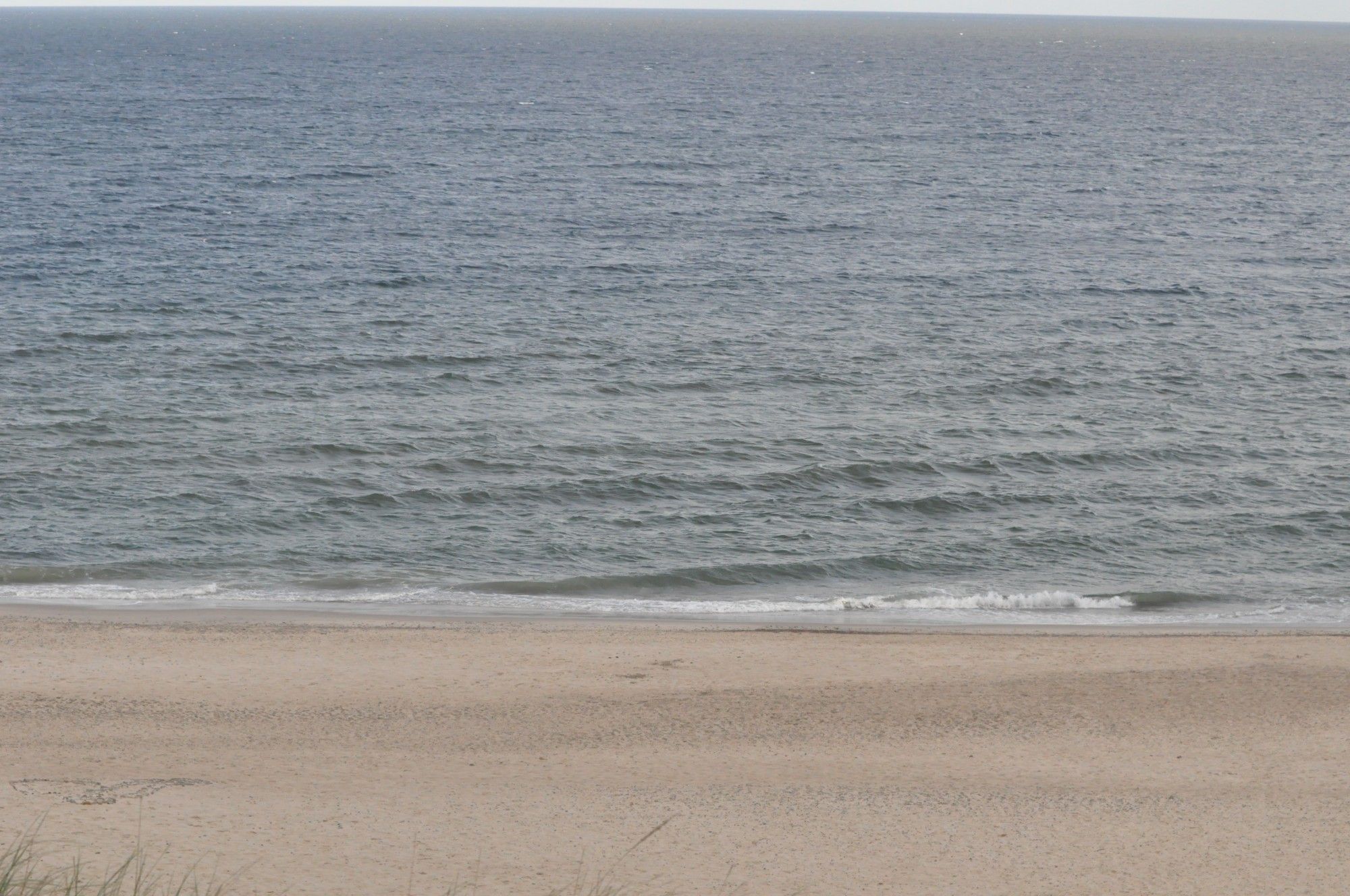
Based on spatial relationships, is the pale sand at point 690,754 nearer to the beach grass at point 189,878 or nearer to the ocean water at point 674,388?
the beach grass at point 189,878

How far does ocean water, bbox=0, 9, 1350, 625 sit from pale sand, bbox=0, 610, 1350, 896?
2.83 m

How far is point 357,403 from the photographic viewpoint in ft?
107

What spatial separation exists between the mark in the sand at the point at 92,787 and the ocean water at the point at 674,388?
→ 26.1ft

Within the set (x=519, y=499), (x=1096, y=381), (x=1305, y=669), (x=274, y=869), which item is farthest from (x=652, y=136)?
(x=274, y=869)

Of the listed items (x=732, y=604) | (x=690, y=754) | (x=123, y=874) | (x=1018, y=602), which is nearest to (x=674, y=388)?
(x=732, y=604)

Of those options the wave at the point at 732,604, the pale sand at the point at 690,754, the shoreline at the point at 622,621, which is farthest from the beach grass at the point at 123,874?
the wave at the point at 732,604

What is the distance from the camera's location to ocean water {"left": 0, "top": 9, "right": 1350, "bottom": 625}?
24781mm

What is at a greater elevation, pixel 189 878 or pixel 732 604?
pixel 189 878

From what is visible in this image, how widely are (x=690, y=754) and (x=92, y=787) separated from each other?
6873 mm

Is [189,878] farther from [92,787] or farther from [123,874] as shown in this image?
[92,787]

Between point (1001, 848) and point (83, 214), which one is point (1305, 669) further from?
point (83, 214)

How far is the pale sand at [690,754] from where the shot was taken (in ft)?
45.9

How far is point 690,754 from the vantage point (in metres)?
16.7

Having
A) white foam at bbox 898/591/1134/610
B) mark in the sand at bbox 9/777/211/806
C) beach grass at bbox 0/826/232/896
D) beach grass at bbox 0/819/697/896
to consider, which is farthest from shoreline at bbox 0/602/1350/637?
beach grass at bbox 0/826/232/896
